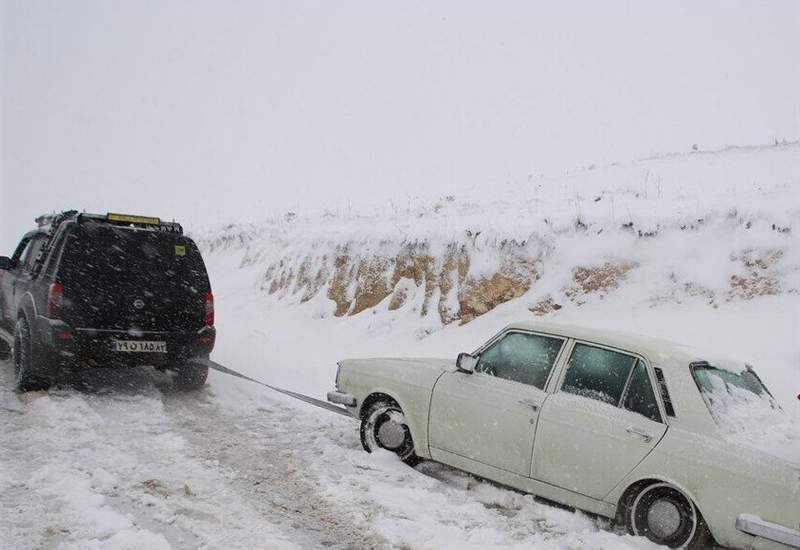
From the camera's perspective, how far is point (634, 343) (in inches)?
188

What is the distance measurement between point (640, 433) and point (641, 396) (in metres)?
0.30

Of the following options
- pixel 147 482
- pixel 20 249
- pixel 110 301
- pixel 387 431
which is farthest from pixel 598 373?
pixel 20 249

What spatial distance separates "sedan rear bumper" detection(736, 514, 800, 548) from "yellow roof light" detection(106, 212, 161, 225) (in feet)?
23.3

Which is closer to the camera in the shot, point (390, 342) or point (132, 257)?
point (132, 257)

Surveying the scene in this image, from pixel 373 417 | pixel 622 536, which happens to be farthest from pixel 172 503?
pixel 622 536

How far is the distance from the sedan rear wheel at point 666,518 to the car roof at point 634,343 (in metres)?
0.92

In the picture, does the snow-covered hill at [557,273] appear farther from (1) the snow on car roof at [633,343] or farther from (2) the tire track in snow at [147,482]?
(2) the tire track in snow at [147,482]

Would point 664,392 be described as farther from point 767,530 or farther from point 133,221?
point 133,221

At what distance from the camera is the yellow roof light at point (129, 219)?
764 cm

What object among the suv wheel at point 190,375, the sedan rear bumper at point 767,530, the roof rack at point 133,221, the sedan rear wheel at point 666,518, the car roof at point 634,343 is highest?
the roof rack at point 133,221

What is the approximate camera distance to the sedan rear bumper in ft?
11.8

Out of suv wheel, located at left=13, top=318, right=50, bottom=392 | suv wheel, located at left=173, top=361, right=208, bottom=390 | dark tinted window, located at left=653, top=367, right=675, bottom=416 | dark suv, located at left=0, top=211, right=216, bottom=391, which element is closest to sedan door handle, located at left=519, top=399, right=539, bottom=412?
dark tinted window, located at left=653, top=367, right=675, bottom=416

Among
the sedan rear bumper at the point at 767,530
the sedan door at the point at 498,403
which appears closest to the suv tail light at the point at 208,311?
the sedan door at the point at 498,403

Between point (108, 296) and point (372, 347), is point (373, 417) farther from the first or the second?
point (372, 347)
